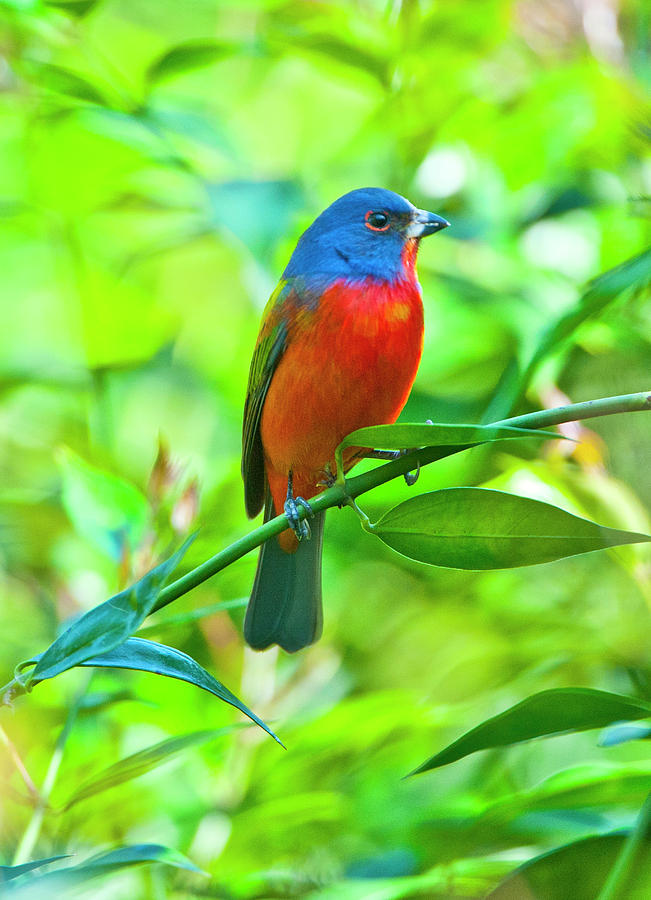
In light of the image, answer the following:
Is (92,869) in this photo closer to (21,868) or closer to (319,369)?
(21,868)

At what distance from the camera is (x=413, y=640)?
293cm

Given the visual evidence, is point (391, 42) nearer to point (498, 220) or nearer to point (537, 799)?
point (498, 220)

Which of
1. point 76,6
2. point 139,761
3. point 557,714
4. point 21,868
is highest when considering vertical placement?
point 76,6

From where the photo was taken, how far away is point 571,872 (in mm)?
1714

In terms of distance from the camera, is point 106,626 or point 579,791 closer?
point 106,626

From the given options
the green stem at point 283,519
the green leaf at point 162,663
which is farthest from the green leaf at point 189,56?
the green leaf at point 162,663

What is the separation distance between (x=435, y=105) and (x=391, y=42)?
0.79 feet

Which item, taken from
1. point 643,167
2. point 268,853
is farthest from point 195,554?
point 643,167

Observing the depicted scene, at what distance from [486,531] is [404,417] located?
1620 mm

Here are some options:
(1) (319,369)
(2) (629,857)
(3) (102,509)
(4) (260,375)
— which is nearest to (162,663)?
(2) (629,857)

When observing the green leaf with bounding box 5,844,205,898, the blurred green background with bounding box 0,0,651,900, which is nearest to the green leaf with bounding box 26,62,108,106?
the blurred green background with bounding box 0,0,651,900

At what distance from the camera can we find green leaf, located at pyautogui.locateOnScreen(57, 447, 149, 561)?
217 centimetres

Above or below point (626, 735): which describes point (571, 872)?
below

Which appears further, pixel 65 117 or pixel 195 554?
pixel 65 117
